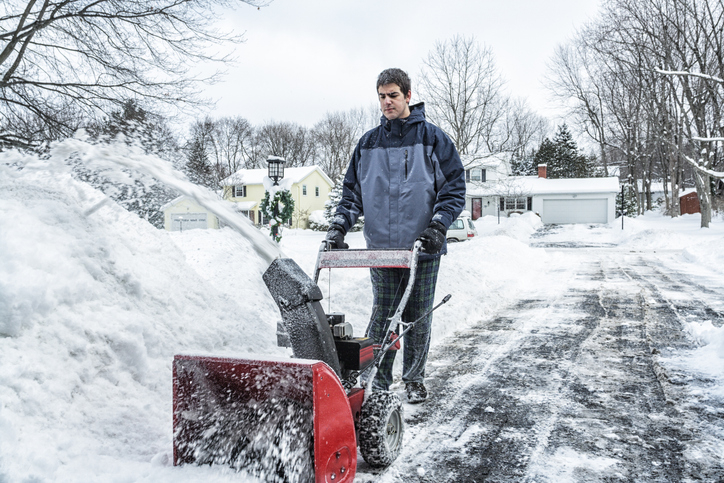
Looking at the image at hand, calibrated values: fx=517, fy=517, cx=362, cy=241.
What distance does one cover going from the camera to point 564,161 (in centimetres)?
5119

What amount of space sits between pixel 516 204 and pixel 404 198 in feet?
137

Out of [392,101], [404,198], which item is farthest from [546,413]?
[392,101]

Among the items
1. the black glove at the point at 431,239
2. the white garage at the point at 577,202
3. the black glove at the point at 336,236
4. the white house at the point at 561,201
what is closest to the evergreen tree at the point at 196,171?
the black glove at the point at 336,236

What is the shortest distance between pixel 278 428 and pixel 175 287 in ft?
8.21

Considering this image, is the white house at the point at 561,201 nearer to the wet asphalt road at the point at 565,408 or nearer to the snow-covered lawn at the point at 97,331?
the wet asphalt road at the point at 565,408

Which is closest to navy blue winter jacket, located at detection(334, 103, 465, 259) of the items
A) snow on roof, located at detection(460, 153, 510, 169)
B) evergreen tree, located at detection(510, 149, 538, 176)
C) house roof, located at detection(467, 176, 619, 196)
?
snow on roof, located at detection(460, 153, 510, 169)

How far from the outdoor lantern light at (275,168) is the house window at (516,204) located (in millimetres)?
31960

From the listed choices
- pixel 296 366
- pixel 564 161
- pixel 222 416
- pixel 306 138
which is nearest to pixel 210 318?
pixel 222 416

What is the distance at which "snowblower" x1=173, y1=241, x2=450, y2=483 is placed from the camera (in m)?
1.97

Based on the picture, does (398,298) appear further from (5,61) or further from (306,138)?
(306,138)

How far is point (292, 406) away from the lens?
2.06 metres

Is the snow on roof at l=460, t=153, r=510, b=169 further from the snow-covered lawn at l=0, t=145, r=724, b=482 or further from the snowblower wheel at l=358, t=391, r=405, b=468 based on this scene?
the snowblower wheel at l=358, t=391, r=405, b=468

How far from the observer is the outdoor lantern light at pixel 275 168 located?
13766mm

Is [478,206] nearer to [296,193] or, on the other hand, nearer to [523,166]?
[523,166]
